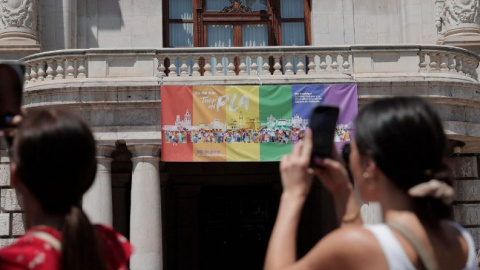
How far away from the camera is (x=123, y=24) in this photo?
23.4m

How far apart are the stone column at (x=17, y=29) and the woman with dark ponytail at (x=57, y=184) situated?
18.6 metres

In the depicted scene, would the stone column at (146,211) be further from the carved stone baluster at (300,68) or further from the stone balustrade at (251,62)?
the carved stone baluster at (300,68)

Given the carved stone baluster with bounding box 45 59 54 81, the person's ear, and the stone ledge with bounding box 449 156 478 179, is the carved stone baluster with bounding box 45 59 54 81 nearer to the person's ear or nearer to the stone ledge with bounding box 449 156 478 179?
the stone ledge with bounding box 449 156 478 179

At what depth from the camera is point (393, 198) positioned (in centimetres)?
371

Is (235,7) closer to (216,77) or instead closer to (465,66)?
(216,77)

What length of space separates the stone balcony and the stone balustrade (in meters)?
0.02

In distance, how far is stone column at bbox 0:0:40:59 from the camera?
21.6 metres

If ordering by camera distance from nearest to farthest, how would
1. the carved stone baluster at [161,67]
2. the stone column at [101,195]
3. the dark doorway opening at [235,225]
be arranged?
the stone column at [101,195], the carved stone baluster at [161,67], the dark doorway opening at [235,225]

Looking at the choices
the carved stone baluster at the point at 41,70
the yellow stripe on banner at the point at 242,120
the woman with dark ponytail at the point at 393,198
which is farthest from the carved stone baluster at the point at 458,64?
the woman with dark ponytail at the point at 393,198

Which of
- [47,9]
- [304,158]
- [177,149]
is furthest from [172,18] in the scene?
[304,158]

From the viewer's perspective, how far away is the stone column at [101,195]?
19.0 metres

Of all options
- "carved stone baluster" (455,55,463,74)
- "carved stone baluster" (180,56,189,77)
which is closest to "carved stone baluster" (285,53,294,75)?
"carved stone baluster" (180,56,189,77)

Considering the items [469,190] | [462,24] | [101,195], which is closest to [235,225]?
[101,195]

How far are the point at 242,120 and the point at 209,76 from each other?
5.03 feet
